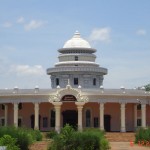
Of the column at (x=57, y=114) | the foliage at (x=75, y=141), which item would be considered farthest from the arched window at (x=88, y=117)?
the foliage at (x=75, y=141)

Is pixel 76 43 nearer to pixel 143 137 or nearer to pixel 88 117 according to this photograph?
pixel 88 117

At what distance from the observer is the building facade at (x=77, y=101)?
167 feet

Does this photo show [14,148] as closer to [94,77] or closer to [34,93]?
[34,93]

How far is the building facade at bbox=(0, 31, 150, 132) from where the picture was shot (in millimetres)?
50938

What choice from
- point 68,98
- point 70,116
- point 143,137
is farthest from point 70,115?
point 143,137

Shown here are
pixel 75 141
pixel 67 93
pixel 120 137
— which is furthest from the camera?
pixel 67 93

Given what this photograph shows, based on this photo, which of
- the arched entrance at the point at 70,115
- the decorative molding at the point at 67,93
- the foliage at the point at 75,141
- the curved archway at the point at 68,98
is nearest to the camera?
the foliage at the point at 75,141

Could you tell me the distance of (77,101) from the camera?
50031 millimetres

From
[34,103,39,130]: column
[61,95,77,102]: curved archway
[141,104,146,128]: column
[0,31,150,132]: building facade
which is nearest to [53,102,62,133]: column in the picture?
[0,31,150,132]: building facade

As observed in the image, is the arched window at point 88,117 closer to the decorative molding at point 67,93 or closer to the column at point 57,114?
the decorative molding at point 67,93

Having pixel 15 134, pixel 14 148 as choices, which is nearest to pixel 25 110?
pixel 15 134

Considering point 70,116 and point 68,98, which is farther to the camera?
point 70,116

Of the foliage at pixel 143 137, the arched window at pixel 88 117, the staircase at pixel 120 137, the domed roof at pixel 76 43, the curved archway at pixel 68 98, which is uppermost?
the domed roof at pixel 76 43

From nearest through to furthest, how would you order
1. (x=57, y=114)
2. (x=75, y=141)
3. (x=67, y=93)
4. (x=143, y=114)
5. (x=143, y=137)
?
(x=75, y=141)
(x=143, y=137)
(x=57, y=114)
(x=67, y=93)
(x=143, y=114)
